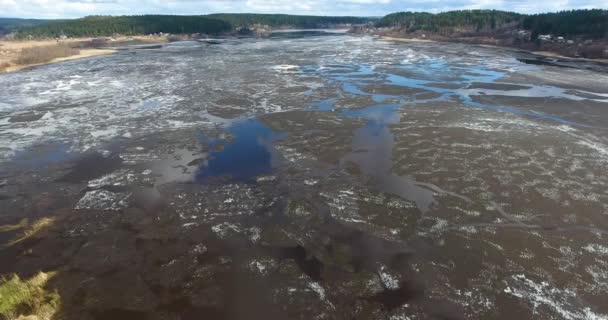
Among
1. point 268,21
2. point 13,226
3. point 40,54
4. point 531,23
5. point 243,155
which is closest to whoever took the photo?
point 13,226

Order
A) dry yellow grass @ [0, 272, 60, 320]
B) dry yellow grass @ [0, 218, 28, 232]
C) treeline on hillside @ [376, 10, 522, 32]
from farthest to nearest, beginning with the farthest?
treeline on hillside @ [376, 10, 522, 32] < dry yellow grass @ [0, 218, 28, 232] < dry yellow grass @ [0, 272, 60, 320]

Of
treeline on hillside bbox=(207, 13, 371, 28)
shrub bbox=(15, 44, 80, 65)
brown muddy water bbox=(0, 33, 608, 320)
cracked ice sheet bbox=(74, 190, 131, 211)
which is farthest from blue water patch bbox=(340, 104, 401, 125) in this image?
treeline on hillside bbox=(207, 13, 371, 28)

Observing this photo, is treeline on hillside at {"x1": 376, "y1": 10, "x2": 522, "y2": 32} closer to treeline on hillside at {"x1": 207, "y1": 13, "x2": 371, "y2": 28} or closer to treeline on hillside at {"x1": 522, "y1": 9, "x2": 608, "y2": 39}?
treeline on hillside at {"x1": 522, "y1": 9, "x2": 608, "y2": 39}

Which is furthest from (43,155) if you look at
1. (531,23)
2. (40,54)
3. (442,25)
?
(442,25)

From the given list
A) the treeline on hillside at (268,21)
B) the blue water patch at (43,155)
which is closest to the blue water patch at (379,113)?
the blue water patch at (43,155)

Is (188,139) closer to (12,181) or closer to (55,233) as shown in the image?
(12,181)

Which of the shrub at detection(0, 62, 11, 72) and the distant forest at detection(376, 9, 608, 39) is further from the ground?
the distant forest at detection(376, 9, 608, 39)

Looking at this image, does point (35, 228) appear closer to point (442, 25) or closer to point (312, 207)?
point (312, 207)

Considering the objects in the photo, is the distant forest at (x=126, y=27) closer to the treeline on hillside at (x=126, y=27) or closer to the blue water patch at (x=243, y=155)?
the treeline on hillside at (x=126, y=27)
